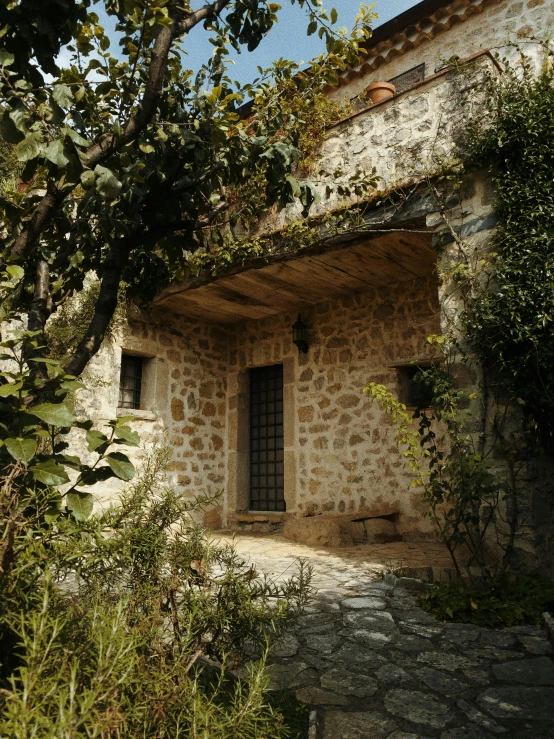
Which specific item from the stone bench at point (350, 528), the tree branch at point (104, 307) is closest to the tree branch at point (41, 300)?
the tree branch at point (104, 307)

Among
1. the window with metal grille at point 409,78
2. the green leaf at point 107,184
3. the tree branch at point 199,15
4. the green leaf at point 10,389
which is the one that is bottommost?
the green leaf at point 10,389

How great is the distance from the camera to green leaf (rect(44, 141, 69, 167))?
1812 millimetres

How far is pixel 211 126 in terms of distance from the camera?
8.62ft

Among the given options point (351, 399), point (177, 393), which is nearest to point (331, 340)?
point (351, 399)

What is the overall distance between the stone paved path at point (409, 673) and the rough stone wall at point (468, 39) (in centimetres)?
540

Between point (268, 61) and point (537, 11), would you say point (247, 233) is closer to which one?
point (268, 61)

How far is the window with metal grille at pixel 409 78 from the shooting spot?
23.3 feet

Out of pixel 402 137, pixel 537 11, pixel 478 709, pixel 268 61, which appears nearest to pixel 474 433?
pixel 478 709

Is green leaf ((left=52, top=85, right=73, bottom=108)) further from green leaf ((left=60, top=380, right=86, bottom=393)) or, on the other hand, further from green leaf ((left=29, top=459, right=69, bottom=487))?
green leaf ((left=29, top=459, right=69, bottom=487))

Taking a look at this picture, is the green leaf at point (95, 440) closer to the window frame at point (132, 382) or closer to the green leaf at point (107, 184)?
the green leaf at point (107, 184)

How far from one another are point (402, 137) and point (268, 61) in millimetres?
1505

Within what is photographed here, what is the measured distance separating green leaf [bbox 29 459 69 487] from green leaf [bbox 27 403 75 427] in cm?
11

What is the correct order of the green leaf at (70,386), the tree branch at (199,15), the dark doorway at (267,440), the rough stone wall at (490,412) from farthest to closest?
the dark doorway at (267,440) < the rough stone wall at (490,412) < the tree branch at (199,15) < the green leaf at (70,386)

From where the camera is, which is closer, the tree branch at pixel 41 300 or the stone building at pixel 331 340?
the tree branch at pixel 41 300
